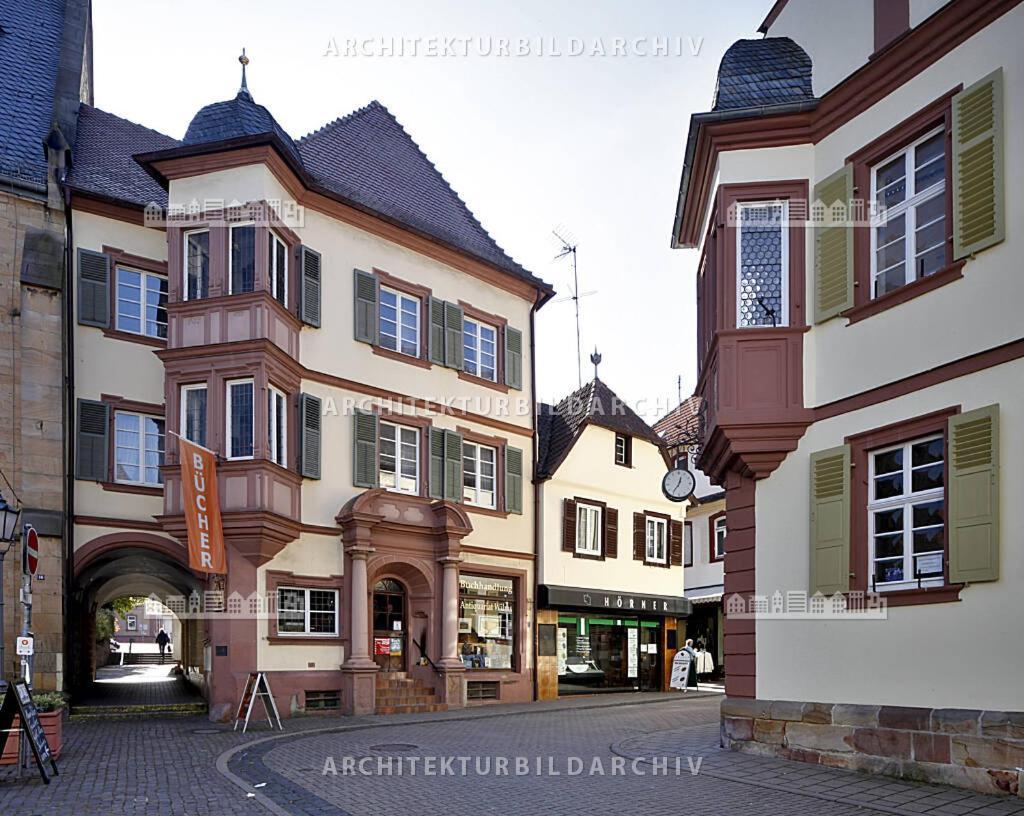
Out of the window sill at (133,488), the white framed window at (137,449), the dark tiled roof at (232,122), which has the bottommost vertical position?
the window sill at (133,488)

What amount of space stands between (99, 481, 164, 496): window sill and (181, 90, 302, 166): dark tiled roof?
6404 mm

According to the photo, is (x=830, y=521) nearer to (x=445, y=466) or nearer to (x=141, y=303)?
(x=445, y=466)

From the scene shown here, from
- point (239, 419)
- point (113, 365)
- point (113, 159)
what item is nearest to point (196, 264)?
point (113, 365)

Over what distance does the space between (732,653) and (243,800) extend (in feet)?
20.4

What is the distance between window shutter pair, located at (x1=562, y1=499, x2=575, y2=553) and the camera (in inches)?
1061

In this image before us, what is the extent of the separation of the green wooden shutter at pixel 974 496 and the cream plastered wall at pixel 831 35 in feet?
15.5

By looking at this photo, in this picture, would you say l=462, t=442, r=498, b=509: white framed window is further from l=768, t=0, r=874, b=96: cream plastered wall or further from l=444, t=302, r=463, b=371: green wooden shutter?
l=768, t=0, r=874, b=96: cream plastered wall

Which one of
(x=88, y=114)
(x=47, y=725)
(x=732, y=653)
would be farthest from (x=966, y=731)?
(x=88, y=114)

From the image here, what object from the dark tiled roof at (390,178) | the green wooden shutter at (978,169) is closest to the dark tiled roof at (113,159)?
the dark tiled roof at (390,178)

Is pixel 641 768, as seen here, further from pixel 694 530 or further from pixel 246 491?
pixel 694 530

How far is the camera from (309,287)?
21.4 meters

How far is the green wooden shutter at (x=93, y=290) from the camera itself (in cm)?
1981

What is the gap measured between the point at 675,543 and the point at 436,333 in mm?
10665

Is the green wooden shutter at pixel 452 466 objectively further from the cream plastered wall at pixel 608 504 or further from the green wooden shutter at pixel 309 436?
the green wooden shutter at pixel 309 436
